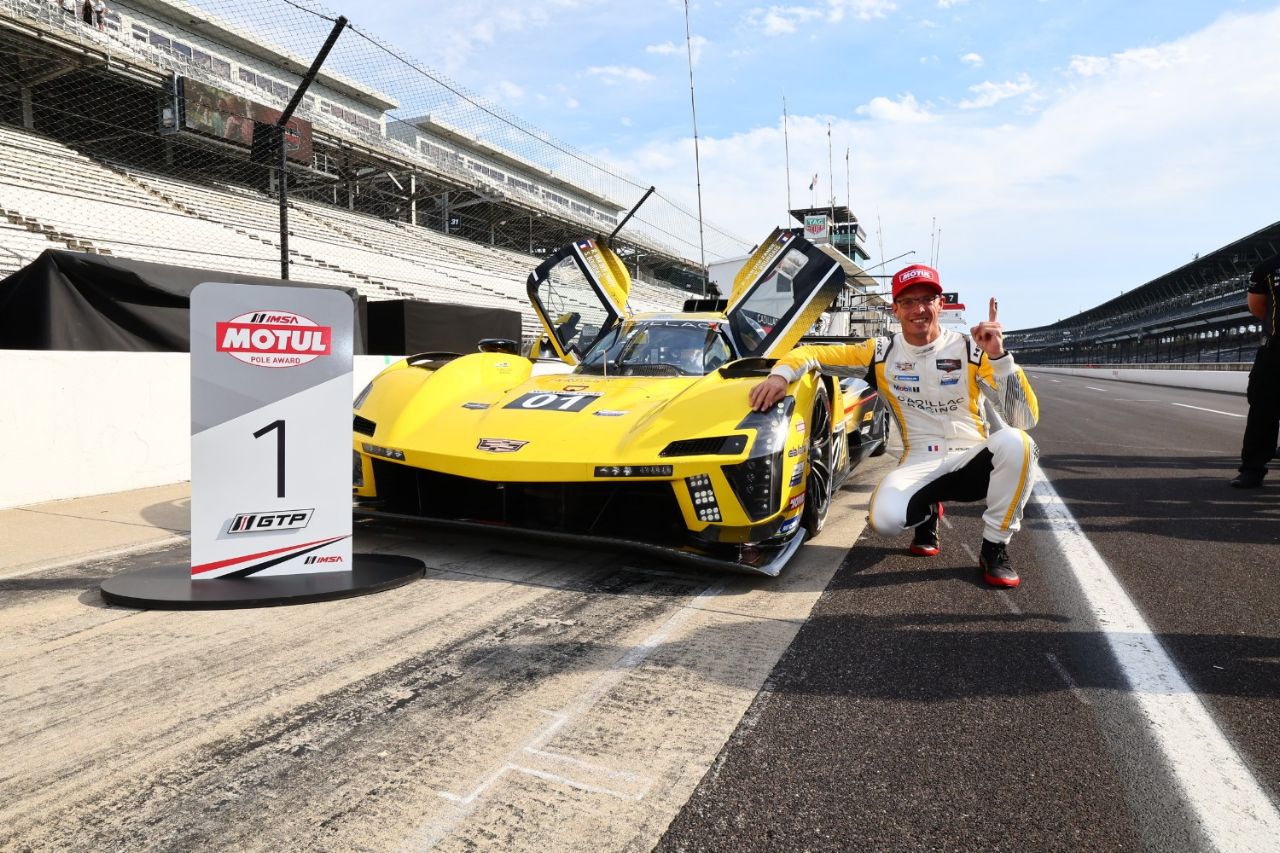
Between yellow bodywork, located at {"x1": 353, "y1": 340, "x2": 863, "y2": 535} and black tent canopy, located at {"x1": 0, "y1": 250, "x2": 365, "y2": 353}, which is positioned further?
black tent canopy, located at {"x1": 0, "y1": 250, "x2": 365, "y2": 353}

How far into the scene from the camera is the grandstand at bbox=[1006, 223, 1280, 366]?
1249 inches

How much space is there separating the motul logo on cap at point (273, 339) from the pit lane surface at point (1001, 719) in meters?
2.18

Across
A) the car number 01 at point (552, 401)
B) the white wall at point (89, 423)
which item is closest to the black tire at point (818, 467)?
the car number 01 at point (552, 401)

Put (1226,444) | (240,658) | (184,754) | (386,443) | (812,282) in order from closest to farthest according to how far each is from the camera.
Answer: (184,754)
(240,658)
(386,443)
(812,282)
(1226,444)

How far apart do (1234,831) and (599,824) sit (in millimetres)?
1267

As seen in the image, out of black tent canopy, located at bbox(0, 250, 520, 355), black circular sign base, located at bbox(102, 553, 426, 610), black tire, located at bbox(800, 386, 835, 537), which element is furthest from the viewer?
black tent canopy, located at bbox(0, 250, 520, 355)

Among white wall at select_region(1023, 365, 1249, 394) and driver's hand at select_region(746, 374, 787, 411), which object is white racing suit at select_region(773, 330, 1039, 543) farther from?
white wall at select_region(1023, 365, 1249, 394)

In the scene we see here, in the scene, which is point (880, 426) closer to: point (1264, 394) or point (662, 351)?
point (662, 351)

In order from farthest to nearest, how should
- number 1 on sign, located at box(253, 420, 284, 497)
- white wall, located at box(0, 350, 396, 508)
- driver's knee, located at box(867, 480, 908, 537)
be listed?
white wall, located at box(0, 350, 396, 508) < driver's knee, located at box(867, 480, 908, 537) < number 1 on sign, located at box(253, 420, 284, 497)

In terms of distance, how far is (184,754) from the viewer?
1.81 m

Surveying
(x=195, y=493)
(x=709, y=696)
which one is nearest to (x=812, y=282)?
(x=709, y=696)

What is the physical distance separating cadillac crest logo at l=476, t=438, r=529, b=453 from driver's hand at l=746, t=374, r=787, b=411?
1.04 metres

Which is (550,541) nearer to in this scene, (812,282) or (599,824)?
(599,824)

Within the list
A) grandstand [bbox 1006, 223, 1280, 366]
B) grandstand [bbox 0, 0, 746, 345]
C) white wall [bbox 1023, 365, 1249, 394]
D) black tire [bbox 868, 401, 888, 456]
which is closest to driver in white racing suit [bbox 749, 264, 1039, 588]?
black tire [bbox 868, 401, 888, 456]
